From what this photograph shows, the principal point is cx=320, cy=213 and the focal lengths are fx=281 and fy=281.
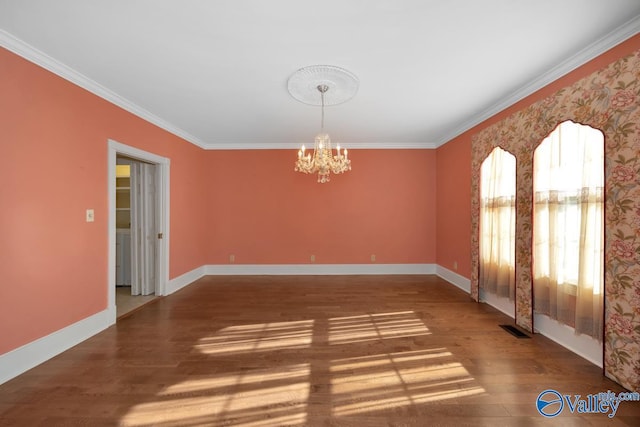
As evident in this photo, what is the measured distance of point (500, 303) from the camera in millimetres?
3770

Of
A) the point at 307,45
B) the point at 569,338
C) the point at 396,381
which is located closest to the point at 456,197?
the point at 569,338

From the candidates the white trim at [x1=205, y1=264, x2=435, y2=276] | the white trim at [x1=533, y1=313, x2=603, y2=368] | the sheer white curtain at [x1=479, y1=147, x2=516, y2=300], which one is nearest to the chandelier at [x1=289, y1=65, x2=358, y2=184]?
the sheer white curtain at [x1=479, y1=147, x2=516, y2=300]

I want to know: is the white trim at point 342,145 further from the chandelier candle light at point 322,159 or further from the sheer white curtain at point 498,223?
the chandelier candle light at point 322,159

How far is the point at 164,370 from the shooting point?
2385 millimetres

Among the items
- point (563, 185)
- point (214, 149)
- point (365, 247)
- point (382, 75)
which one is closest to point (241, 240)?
point (214, 149)

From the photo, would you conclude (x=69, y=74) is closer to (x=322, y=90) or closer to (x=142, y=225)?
(x=142, y=225)

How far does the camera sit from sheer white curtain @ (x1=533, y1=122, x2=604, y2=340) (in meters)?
2.35

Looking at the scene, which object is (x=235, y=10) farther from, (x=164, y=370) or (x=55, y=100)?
(x=164, y=370)

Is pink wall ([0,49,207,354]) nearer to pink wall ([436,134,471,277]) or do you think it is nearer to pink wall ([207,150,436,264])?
pink wall ([207,150,436,264])

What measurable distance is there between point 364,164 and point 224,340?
424 centimetres

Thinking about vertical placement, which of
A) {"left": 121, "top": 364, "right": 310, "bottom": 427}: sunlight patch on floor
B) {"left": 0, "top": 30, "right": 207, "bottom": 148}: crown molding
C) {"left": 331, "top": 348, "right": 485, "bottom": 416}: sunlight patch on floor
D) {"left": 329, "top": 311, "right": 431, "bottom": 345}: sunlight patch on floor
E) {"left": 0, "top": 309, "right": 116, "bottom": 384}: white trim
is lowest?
{"left": 121, "top": 364, "right": 310, "bottom": 427}: sunlight patch on floor

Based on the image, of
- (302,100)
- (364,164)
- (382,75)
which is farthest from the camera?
(364,164)

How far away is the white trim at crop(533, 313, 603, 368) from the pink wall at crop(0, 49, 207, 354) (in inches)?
192

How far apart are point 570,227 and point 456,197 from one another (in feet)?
7.83
